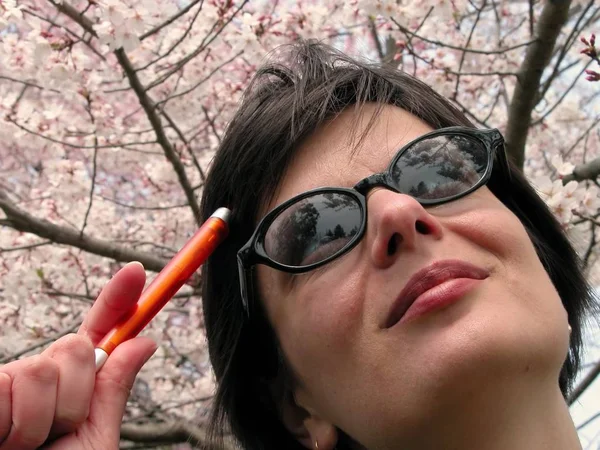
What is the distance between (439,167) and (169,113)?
3525 mm

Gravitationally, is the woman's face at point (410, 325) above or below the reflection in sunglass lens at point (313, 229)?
below

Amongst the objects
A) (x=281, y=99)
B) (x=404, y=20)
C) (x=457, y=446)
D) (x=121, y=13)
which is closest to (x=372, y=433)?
(x=457, y=446)

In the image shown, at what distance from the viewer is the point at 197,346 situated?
4.52 m

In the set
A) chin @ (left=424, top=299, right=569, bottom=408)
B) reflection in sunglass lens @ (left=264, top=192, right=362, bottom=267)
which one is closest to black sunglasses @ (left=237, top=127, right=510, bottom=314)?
reflection in sunglass lens @ (left=264, top=192, right=362, bottom=267)

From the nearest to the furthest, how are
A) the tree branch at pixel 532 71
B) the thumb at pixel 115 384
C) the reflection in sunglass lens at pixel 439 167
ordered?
the thumb at pixel 115 384, the reflection in sunglass lens at pixel 439 167, the tree branch at pixel 532 71

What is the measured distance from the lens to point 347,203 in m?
1.12

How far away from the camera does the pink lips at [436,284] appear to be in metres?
0.95

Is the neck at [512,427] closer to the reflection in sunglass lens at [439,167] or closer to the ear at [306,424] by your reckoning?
the ear at [306,424]

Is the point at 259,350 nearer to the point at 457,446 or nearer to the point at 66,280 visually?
the point at 457,446

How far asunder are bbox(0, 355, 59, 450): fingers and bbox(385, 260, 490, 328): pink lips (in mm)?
593

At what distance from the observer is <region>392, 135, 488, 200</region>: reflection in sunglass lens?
113cm

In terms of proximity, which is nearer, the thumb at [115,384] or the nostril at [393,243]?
the thumb at [115,384]

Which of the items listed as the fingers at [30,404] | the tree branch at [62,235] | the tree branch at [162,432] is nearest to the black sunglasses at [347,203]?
the fingers at [30,404]

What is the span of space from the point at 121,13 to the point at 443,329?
2.35 metres
